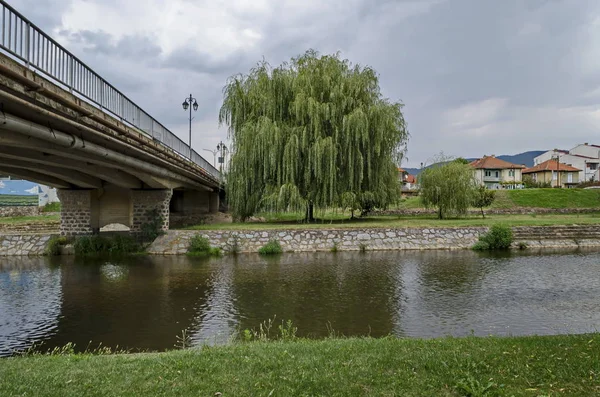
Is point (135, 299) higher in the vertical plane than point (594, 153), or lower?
lower

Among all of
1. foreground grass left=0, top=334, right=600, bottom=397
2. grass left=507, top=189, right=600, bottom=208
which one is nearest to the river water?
foreground grass left=0, top=334, right=600, bottom=397

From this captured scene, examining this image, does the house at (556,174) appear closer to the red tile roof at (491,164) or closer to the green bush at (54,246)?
the red tile roof at (491,164)

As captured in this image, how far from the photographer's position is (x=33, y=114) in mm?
8391

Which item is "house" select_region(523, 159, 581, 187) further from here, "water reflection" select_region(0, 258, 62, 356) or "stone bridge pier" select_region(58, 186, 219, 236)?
"water reflection" select_region(0, 258, 62, 356)

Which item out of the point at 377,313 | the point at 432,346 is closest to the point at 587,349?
the point at 432,346

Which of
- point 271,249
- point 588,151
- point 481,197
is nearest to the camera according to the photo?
point 271,249

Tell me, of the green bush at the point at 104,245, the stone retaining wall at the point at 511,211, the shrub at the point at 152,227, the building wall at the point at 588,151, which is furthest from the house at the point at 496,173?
the green bush at the point at 104,245

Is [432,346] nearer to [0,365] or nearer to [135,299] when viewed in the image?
[0,365]

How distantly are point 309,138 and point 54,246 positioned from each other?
44.2ft

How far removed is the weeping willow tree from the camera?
872 inches

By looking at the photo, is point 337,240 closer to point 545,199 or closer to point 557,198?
point 545,199

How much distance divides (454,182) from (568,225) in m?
6.83

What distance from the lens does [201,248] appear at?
67.1 feet

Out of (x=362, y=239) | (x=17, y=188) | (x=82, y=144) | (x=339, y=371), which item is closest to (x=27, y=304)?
(x=82, y=144)
